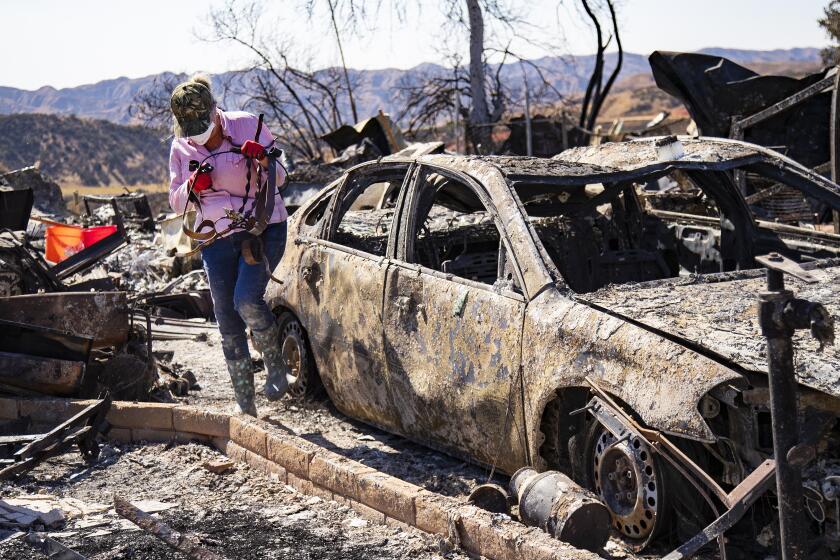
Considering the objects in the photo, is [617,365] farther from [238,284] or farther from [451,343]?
[238,284]

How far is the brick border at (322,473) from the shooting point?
3.81 meters

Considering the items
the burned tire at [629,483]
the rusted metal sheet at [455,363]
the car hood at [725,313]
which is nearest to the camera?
the car hood at [725,313]

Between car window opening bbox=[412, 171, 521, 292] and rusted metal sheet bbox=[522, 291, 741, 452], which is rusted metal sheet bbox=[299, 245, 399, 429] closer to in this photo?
car window opening bbox=[412, 171, 521, 292]

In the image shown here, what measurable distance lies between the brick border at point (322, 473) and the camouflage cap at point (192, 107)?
156cm

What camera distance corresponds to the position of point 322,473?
4859mm

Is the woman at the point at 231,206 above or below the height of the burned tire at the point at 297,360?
above

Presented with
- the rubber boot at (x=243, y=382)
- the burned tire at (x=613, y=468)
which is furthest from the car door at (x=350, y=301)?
the burned tire at (x=613, y=468)

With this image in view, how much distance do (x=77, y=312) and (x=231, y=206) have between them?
4.58 feet

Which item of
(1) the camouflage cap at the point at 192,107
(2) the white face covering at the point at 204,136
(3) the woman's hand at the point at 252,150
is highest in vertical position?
(1) the camouflage cap at the point at 192,107

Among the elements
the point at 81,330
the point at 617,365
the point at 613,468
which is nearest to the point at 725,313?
the point at 617,365

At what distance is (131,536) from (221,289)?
6.89 feet

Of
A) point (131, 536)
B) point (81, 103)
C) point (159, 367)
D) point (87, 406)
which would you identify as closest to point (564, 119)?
point (159, 367)

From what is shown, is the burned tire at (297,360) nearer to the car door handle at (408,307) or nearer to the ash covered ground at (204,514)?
the ash covered ground at (204,514)

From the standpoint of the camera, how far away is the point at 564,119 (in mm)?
21469
